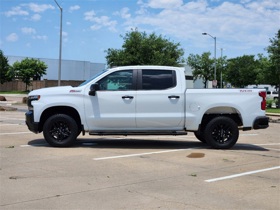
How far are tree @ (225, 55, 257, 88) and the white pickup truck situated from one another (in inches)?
2989

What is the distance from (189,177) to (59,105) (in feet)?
13.4

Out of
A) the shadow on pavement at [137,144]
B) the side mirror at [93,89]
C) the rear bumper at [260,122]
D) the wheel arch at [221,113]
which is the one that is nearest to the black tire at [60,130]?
the shadow on pavement at [137,144]

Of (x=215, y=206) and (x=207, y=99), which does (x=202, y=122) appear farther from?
(x=215, y=206)

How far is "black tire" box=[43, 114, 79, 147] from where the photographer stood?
9617mm

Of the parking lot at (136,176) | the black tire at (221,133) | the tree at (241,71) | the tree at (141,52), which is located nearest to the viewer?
the parking lot at (136,176)

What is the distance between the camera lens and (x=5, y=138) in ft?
37.1

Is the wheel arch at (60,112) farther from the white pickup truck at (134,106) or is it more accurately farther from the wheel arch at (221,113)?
the wheel arch at (221,113)

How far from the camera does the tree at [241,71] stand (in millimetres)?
83750

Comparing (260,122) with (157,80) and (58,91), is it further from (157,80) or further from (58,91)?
(58,91)

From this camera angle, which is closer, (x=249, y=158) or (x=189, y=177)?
(x=189, y=177)

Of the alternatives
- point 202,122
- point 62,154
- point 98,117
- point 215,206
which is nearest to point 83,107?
point 98,117

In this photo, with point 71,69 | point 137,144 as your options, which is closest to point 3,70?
point 71,69

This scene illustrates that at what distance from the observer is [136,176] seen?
270 inches

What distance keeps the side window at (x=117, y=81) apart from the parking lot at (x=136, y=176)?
4.97ft
